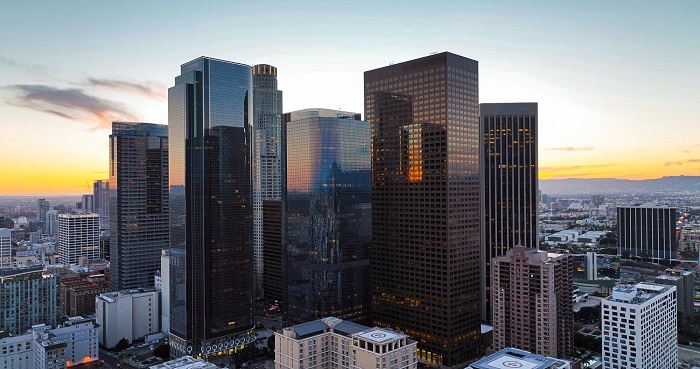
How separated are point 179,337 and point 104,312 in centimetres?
2482

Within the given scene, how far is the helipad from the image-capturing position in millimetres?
68562

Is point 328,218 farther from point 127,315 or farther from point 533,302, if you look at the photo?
point 127,315

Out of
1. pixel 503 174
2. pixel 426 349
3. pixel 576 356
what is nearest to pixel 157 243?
pixel 426 349

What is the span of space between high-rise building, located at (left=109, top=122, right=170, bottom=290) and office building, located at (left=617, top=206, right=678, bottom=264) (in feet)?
554

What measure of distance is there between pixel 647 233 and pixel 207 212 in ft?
531

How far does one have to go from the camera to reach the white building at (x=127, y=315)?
11844 cm

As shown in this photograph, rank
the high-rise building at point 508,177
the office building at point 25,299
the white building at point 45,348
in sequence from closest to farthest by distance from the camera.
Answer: the white building at point 45,348, the office building at point 25,299, the high-rise building at point 508,177

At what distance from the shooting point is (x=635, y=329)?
70188 millimetres

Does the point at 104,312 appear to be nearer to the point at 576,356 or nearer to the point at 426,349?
the point at 426,349

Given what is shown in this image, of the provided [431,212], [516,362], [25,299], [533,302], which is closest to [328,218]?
[431,212]

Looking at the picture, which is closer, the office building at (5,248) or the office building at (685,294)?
the office building at (685,294)

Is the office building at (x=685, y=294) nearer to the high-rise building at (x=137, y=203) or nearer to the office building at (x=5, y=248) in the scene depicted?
the high-rise building at (x=137, y=203)

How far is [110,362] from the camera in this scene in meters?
108

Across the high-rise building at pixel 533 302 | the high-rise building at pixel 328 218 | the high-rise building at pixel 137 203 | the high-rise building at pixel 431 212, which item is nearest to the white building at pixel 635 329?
the high-rise building at pixel 533 302
